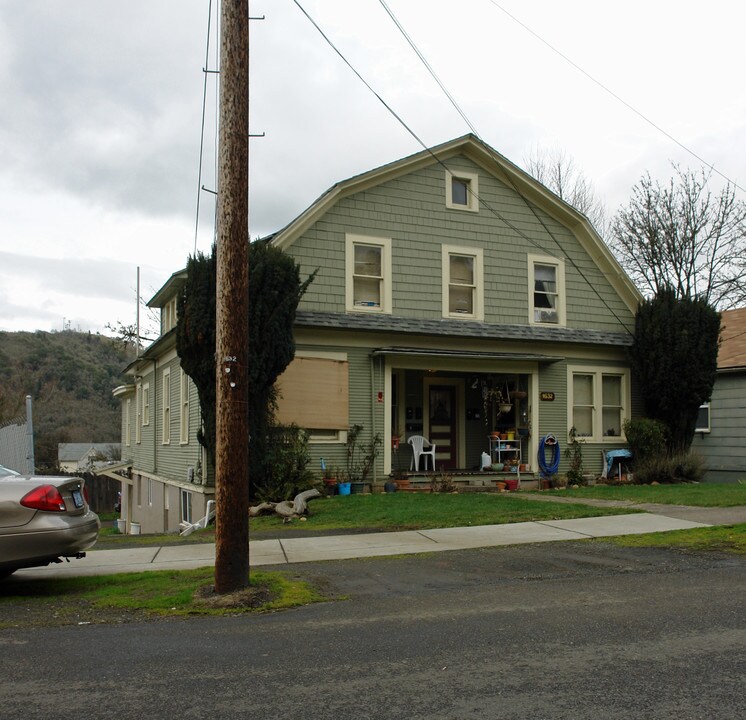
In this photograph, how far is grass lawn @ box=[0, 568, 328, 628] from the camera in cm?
704

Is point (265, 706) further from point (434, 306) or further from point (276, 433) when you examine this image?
point (434, 306)

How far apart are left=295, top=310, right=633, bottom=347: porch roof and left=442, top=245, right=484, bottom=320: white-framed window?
1.23 ft

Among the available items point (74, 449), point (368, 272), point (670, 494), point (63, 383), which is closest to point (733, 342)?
point (670, 494)

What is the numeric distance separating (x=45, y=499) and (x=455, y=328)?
12302mm

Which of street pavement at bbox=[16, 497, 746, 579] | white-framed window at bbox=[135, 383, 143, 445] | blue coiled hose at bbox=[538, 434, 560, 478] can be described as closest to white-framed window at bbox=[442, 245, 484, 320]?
blue coiled hose at bbox=[538, 434, 560, 478]

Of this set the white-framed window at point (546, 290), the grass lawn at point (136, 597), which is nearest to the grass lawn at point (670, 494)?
the white-framed window at point (546, 290)

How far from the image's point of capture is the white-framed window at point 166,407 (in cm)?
2114

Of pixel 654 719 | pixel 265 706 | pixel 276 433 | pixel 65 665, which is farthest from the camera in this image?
pixel 276 433

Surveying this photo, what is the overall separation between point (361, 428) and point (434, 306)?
3.38 metres

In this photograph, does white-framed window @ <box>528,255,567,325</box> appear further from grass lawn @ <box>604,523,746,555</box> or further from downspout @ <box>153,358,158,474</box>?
downspout @ <box>153,358,158,474</box>

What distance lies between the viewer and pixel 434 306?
19000 mm

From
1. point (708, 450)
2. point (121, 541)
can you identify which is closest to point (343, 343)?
point (121, 541)

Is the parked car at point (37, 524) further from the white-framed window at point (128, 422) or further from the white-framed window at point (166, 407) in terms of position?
the white-framed window at point (128, 422)

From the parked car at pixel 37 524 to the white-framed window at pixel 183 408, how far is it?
34.7ft
